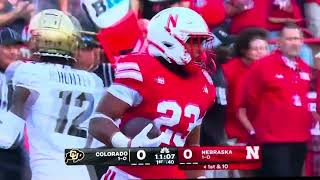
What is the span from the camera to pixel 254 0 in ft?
12.1

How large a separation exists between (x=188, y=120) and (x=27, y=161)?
2.54 feet

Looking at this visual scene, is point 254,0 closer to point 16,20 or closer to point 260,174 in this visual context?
point 260,174

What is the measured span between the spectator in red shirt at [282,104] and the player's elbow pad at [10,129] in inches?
42.3

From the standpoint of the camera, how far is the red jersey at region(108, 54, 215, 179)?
3.54 meters

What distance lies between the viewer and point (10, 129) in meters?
3.50

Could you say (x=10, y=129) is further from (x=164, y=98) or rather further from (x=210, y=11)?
(x=210, y=11)

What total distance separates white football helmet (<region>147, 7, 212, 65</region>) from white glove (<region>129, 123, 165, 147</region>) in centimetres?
34

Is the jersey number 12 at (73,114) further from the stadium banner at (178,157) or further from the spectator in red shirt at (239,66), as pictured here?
the spectator in red shirt at (239,66)

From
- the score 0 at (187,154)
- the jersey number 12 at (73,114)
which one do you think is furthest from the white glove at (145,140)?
the jersey number 12 at (73,114)

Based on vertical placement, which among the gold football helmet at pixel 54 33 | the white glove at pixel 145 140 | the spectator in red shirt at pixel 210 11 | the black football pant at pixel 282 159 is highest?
the spectator in red shirt at pixel 210 11

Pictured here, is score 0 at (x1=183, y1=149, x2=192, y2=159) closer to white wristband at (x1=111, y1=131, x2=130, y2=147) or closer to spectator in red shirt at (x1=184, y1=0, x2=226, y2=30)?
white wristband at (x1=111, y1=131, x2=130, y2=147)

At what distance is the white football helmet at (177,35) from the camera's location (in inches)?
141

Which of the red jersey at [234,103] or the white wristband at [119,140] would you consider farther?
the red jersey at [234,103]

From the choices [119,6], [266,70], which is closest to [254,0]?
[266,70]
